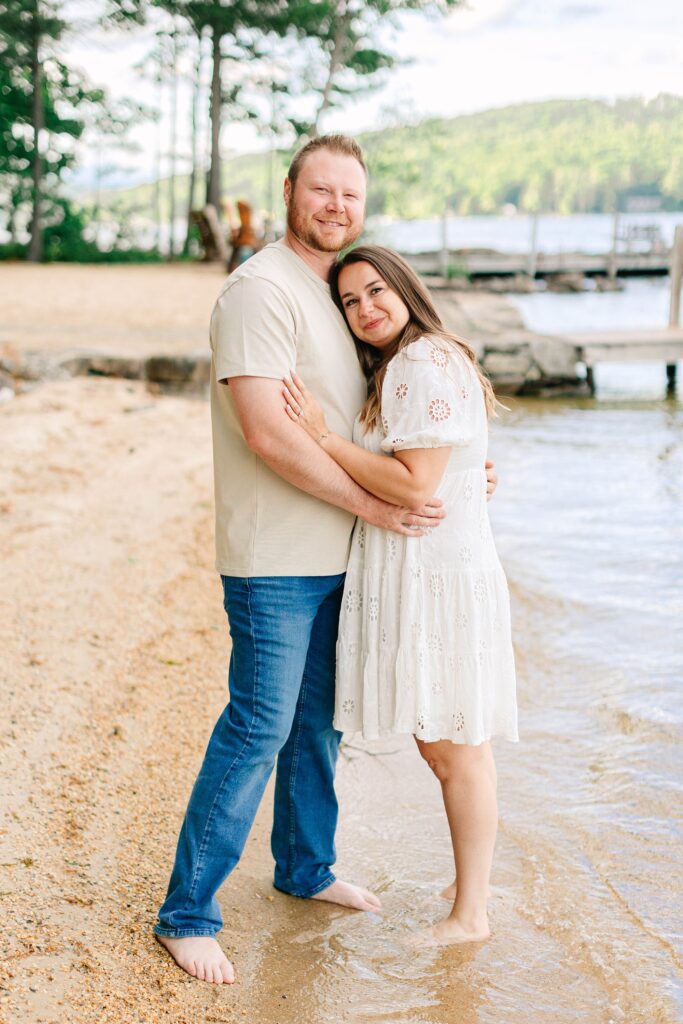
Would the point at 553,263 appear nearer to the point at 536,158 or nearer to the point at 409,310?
the point at 409,310

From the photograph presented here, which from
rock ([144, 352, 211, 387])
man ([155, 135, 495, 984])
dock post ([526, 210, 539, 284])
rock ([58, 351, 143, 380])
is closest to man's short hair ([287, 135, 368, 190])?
man ([155, 135, 495, 984])

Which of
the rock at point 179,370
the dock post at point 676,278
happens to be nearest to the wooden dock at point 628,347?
the dock post at point 676,278

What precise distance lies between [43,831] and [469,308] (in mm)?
15079

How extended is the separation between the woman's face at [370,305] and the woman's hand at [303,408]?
24 centimetres

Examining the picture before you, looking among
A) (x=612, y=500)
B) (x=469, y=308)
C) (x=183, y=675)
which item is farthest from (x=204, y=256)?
(x=183, y=675)

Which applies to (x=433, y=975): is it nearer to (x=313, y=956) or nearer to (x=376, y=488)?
(x=313, y=956)

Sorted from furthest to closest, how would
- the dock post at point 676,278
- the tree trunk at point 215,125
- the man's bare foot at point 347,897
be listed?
the tree trunk at point 215,125
the dock post at point 676,278
the man's bare foot at point 347,897

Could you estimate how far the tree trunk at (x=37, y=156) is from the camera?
25.8m

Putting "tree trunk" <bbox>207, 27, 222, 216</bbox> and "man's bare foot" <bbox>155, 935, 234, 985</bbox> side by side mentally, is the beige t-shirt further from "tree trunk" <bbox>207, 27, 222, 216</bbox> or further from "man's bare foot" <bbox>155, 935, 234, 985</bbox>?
"tree trunk" <bbox>207, 27, 222, 216</bbox>

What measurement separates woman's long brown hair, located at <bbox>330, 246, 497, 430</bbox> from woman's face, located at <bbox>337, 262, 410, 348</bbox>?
0.02 metres

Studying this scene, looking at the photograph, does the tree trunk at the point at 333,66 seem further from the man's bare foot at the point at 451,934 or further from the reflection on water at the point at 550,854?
the man's bare foot at the point at 451,934

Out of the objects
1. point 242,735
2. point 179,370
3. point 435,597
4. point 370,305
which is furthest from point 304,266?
point 179,370

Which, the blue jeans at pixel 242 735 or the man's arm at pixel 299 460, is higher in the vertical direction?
the man's arm at pixel 299 460

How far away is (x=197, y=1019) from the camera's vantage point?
241 centimetres
